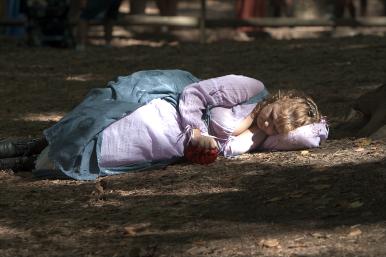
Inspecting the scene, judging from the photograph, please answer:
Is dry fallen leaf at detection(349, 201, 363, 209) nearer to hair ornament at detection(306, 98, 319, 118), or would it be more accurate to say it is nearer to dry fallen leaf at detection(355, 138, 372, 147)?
hair ornament at detection(306, 98, 319, 118)

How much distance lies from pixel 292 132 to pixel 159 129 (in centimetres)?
75

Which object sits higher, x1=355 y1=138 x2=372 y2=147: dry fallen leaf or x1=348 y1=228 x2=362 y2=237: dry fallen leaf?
x1=348 y1=228 x2=362 y2=237: dry fallen leaf

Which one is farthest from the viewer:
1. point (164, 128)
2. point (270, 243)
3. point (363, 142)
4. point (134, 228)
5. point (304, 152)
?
point (363, 142)

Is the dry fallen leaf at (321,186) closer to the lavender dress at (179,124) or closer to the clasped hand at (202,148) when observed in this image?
the clasped hand at (202,148)

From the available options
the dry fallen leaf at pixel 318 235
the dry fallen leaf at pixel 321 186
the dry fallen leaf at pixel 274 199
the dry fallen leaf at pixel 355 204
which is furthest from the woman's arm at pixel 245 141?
the dry fallen leaf at pixel 318 235

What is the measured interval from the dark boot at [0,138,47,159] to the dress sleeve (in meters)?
0.87

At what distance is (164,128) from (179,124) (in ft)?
0.32

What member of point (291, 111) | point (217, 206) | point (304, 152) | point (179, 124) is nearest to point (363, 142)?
point (304, 152)

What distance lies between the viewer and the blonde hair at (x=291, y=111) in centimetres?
517

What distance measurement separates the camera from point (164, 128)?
17.2ft

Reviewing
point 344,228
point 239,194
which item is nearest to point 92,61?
point 239,194

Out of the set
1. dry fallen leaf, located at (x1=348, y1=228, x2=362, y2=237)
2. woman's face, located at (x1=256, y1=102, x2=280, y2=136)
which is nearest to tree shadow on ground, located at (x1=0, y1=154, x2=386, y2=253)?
dry fallen leaf, located at (x1=348, y1=228, x2=362, y2=237)

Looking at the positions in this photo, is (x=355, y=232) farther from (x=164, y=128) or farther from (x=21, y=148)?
(x=21, y=148)

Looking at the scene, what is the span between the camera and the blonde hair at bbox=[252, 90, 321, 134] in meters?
5.17
